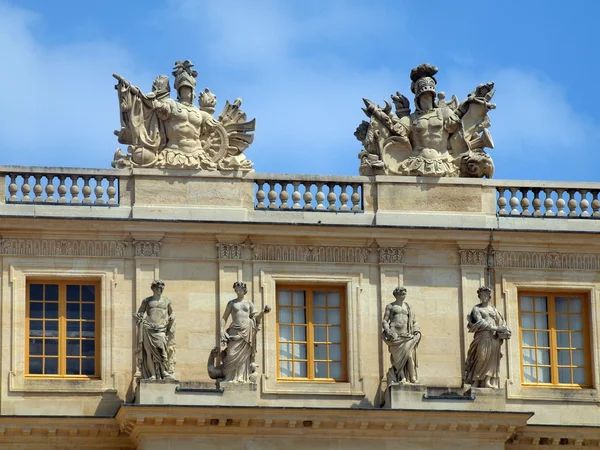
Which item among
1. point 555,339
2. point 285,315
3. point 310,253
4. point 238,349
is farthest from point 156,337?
point 555,339

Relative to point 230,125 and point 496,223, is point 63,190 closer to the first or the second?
point 230,125

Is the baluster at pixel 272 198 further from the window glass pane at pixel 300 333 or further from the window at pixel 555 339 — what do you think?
the window at pixel 555 339

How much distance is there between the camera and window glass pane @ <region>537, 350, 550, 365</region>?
52.0 m

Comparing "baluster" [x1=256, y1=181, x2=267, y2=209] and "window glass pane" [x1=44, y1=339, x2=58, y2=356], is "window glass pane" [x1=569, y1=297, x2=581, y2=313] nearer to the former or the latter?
"baluster" [x1=256, y1=181, x2=267, y2=209]

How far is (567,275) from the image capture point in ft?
171

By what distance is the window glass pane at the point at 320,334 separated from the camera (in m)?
51.4

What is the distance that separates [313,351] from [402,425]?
7.57 ft

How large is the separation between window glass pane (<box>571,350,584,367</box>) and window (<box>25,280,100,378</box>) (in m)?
8.56

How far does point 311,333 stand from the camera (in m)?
51.4

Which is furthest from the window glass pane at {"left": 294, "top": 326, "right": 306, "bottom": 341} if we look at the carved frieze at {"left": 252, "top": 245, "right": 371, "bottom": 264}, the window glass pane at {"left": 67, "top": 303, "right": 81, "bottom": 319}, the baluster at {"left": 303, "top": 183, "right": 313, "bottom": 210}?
the window glass pane at {"left": 67, "top": 303, "right": 81, "bottom": 319}

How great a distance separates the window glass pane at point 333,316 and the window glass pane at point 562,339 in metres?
4.00

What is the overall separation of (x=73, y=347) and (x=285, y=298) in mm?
3882

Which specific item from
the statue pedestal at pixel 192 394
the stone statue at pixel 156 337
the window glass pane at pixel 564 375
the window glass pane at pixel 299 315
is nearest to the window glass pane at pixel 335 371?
the window glass pane at pixel 299 315

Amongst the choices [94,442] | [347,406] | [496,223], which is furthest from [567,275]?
[94,442]
